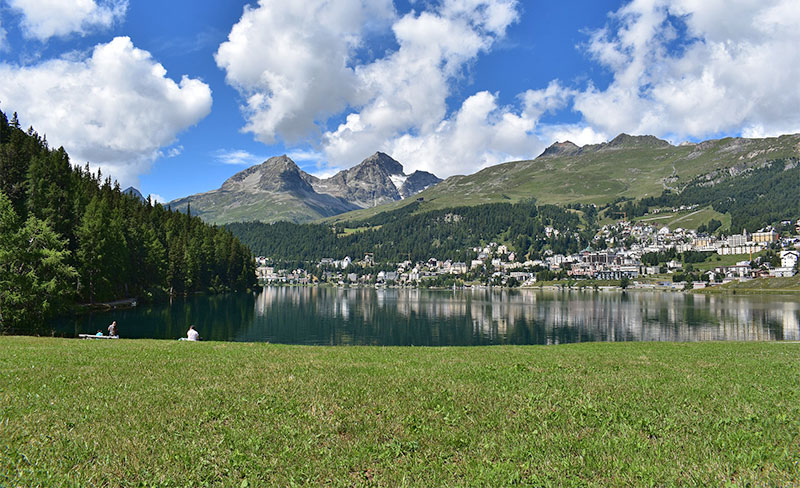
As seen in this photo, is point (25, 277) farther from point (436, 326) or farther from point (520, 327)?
point (520, 327)

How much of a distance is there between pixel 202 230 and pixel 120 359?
513ft

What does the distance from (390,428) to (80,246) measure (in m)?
84.9

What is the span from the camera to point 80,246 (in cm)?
7694

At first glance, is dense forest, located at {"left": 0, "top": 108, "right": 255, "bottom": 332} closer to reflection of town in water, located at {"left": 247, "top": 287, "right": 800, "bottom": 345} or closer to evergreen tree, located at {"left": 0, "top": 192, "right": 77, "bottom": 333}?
evergreen tree, located at {"left": 0, "top": 192, "right": 77, "bottom": 333}

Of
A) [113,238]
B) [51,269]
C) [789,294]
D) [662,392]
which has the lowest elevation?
[789,294]

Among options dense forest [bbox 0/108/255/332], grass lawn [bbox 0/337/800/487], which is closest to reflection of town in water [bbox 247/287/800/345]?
dense forest [bbox 0/108/255/332]

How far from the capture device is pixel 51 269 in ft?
156

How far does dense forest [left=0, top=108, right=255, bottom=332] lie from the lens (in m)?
43.2

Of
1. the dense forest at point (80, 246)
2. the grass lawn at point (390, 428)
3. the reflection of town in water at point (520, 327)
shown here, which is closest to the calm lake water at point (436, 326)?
the reflection of town in water at point (520, 327)

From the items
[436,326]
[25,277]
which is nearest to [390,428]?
[25,277]

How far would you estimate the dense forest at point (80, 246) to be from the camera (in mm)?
43250

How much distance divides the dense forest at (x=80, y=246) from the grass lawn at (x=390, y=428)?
34348 millimetres

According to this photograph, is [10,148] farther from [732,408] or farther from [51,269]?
[732,408]

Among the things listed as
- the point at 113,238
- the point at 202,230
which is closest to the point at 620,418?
the point at 113,238
